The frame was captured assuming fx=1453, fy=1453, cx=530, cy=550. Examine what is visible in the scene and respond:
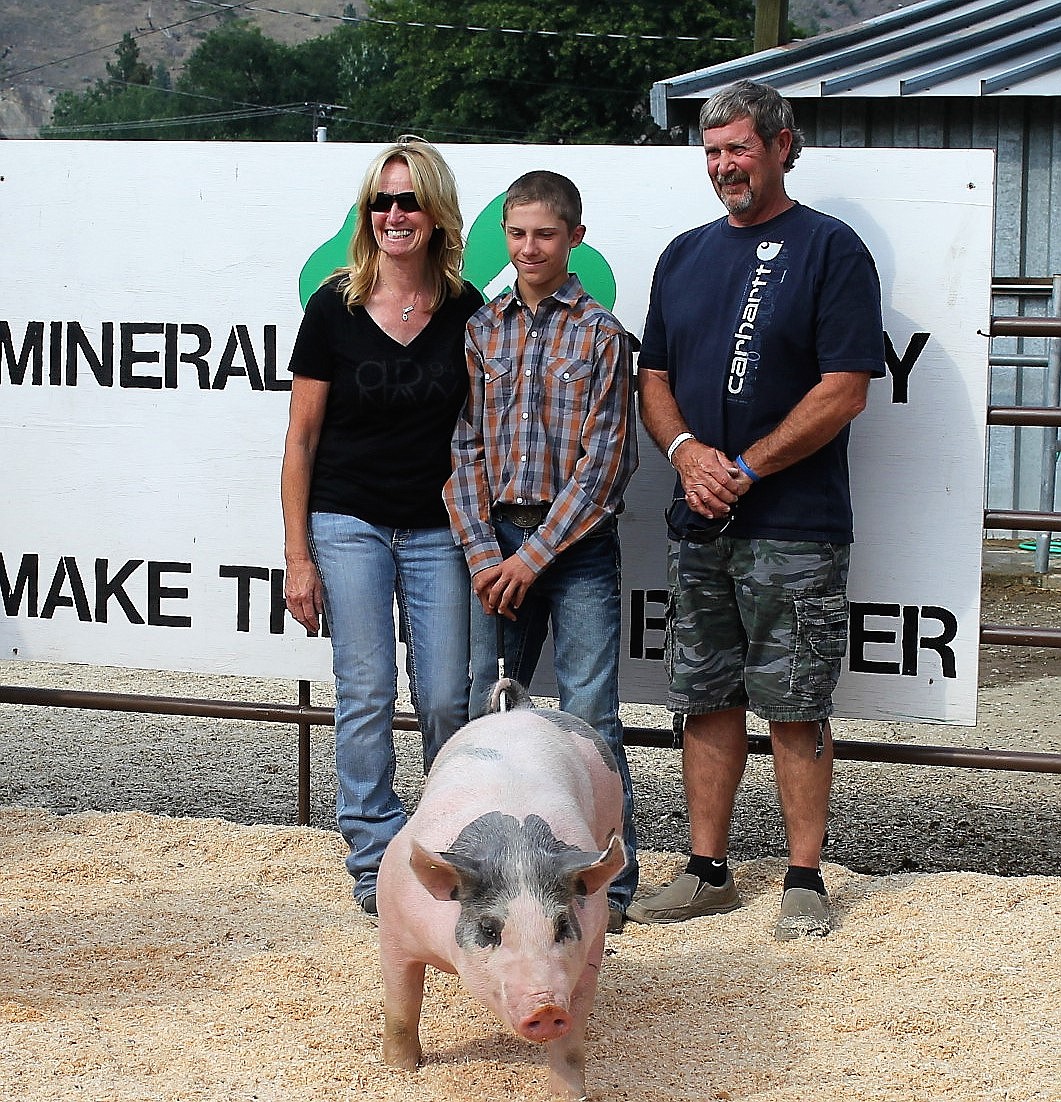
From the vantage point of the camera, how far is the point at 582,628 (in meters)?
3.57

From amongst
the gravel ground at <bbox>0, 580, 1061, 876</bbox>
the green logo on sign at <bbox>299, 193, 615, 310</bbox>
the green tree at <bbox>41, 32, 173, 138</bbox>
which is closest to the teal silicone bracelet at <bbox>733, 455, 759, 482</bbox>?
the green logo on sign at <bbox>299, 193, 615, 310</bbox>

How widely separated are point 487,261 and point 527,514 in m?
1.02

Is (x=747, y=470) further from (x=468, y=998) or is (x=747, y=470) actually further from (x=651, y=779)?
(x=651, y=779)

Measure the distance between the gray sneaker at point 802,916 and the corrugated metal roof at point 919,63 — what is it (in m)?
6.88

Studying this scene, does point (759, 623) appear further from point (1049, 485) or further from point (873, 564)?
point (1049, 485)

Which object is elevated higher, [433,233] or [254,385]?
[433,233]

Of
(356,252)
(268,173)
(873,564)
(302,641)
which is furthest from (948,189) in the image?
(302,641)

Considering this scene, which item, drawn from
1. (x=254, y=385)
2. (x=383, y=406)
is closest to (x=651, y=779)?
(x=254, y=385)

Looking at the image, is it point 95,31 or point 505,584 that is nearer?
point 505,584

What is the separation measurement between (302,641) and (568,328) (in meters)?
1.48

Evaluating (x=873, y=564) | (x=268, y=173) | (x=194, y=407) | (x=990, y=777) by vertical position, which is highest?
(x=268, y=173)

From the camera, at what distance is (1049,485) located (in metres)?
7.89

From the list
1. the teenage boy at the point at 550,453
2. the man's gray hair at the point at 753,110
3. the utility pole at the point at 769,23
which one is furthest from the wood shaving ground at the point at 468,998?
the utility pole at the point at 769,23

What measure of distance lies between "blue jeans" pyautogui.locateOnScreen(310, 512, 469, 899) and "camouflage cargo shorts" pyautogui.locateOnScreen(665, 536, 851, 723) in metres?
0.57
